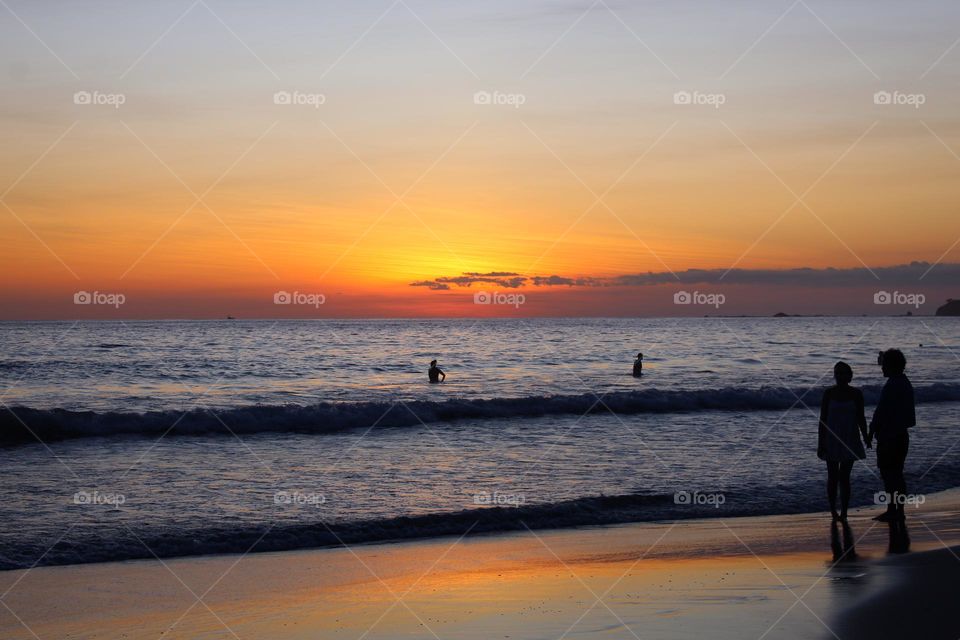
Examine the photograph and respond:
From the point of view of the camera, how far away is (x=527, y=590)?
25.5 ft

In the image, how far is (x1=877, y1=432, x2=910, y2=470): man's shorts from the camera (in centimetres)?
1040

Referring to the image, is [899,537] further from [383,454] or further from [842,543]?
[383,454]

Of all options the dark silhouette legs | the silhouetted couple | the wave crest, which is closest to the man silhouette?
the silhouetted couple

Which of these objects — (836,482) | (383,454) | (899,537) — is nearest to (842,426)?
(836,482)

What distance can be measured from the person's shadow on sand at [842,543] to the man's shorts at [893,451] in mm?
945

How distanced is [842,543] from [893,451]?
5.13 feet

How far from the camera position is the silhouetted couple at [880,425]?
10297mm

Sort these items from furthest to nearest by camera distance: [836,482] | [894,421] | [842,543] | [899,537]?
[836,482]
[894,421]
[899,537]
[842,543]

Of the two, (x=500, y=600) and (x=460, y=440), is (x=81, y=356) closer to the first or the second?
(x=460, y=440)

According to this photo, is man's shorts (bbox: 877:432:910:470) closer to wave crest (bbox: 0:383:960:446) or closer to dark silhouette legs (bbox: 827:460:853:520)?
dark silhouette legs (bbox: 827:460:853:520)

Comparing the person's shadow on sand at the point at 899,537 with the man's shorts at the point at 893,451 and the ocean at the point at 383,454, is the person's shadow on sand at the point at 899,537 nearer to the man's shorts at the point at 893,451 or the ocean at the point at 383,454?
the man's shorts at the point at 893,451

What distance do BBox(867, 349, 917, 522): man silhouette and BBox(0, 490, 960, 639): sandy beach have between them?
67cm

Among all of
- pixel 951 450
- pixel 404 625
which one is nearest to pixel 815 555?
pixel 404 625

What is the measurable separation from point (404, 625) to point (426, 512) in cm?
510
